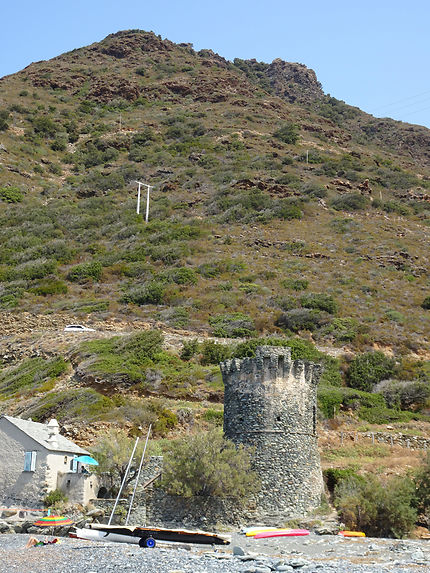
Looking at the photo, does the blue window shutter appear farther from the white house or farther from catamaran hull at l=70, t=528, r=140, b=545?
catamaran hull at l=70, t=528, r=140, b=545

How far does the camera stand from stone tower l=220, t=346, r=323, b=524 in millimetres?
21578

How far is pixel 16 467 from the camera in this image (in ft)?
76.7

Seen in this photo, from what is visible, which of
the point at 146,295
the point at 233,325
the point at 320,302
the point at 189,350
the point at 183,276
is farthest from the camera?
the point at 183,276

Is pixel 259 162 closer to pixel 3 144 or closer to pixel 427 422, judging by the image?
pixel 3 144

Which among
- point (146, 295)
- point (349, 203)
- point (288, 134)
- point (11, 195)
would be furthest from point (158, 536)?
point (288, 134)

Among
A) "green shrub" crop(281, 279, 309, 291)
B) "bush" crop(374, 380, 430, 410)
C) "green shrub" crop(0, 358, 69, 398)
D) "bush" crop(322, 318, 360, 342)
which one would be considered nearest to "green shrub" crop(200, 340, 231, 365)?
"green shrub" crop(0, 358, 69, 398)

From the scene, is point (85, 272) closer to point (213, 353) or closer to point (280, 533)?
point (213, 353)

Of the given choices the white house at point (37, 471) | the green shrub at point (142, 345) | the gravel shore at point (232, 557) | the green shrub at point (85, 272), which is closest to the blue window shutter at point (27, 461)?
the white house at point (37, 471)

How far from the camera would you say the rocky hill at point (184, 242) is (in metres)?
37.4

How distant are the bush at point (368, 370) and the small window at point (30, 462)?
2065cm

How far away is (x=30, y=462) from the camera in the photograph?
2316cm

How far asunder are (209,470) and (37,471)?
240 inches

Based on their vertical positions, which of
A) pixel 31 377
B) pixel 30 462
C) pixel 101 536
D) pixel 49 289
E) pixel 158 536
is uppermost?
pixel 49 289

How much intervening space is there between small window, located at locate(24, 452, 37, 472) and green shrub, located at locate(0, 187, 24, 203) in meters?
61.1
